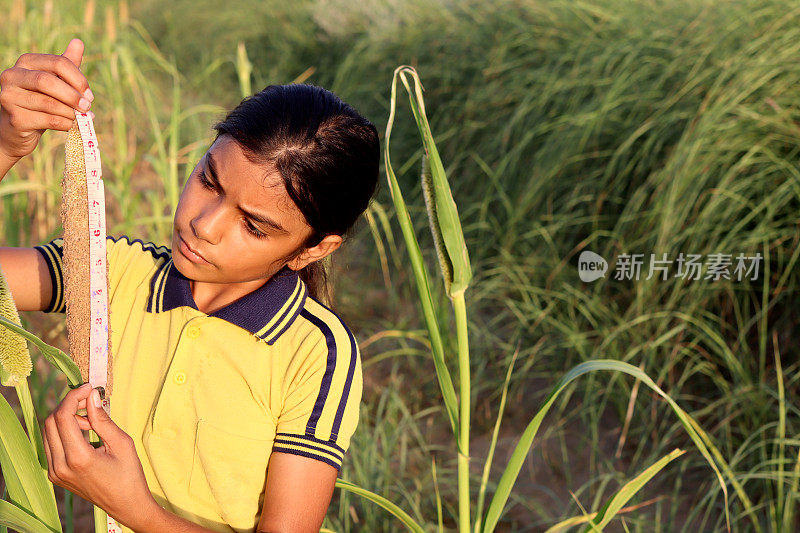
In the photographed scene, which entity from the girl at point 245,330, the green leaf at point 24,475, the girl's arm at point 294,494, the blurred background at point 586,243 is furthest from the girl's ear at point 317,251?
the blurred background at point 586,243

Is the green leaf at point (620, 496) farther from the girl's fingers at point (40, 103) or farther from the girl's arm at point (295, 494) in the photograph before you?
the girl's fingers at point (40, 103)

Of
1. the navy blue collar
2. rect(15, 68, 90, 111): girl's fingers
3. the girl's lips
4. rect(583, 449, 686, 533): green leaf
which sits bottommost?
rect(583, 449, 686, 533): green leaf

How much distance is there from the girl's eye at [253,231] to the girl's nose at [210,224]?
0.03 metres

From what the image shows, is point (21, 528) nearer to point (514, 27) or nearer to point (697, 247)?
point (697, 247)

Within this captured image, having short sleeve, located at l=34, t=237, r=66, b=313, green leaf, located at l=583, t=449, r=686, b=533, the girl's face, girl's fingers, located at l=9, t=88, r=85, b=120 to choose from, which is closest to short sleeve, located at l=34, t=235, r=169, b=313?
short sleeve, located at l=34, t=237, r=66, b=313

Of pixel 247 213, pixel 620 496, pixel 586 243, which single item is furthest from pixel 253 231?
pixel 586 243

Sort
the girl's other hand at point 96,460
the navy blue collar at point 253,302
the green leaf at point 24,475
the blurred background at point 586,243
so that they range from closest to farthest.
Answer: the girl's other hand at point 96,460 → the green leaf at point 24,475 → the navy blue collar at point 253,302 → the blurred background at point 586,243

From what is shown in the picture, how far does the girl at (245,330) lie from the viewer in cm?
93

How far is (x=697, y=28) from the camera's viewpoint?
275 cm

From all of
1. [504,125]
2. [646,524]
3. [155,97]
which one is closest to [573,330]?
[646,524]

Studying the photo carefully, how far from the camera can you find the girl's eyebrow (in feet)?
3.03

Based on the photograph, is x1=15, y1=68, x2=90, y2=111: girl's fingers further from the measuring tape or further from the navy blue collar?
the navy blue collar

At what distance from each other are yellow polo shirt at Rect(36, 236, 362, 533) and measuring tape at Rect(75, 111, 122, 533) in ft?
0.46

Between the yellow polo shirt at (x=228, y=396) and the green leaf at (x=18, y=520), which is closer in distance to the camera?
the green leaf at (x=18, y=520)
